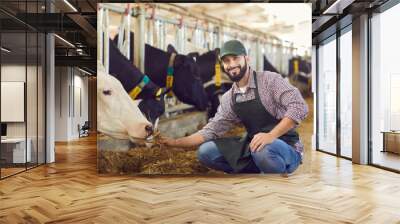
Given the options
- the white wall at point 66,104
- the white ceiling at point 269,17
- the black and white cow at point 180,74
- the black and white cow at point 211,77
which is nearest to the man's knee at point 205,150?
the black and white cow at point 211,77

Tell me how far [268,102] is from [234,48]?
1102 mm

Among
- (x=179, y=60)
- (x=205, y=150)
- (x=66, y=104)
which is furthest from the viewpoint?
(x=66, y=104)

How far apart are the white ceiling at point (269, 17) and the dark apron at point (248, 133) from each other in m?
0.88

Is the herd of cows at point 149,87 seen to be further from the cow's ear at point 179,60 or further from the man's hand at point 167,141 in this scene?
the man's hand at point 167,141

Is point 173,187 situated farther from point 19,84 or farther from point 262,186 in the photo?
point 19,84

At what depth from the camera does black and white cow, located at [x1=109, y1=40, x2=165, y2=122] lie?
696cm

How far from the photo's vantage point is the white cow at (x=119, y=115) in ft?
22.8

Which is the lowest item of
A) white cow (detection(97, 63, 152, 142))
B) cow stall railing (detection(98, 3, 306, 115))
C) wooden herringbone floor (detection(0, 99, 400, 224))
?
wooden herringbone floor (detection(0, 99, 400, 224))

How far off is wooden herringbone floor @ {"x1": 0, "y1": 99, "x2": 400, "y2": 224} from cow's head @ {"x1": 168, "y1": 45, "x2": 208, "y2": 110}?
4.30 feet

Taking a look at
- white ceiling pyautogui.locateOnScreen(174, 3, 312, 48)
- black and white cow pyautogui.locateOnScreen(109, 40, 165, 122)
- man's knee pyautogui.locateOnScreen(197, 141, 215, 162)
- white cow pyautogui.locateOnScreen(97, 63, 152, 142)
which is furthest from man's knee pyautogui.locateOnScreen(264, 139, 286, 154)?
white cow pyautogui.locateOnScreen(97, 63, 152, 142)

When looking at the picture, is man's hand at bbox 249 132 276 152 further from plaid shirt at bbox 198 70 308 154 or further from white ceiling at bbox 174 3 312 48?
white ceiling at bbox 174 3 312 48

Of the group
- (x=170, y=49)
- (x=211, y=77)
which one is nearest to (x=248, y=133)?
(x=211, y=77)

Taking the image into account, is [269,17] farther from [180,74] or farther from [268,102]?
[180,74]

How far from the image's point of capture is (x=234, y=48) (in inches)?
275
